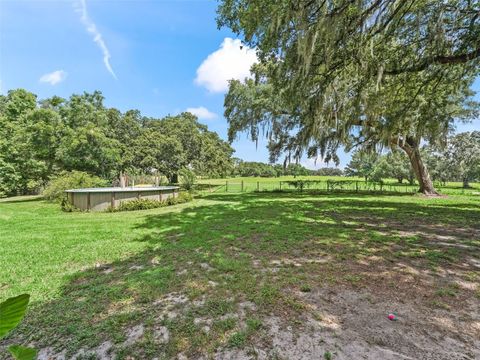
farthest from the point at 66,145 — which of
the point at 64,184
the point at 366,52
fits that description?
the point at 366,52

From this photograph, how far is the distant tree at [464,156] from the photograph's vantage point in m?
26.5

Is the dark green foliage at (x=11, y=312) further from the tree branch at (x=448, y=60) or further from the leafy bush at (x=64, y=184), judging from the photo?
the leafy bush at (x=64, y=184)

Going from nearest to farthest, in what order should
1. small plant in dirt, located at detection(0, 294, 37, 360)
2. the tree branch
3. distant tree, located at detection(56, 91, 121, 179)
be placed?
small plant in dirt, located at detection(0, 294, 37, 360)
the tree branch
distant tree, located at detection(56, 91, 121, 179)

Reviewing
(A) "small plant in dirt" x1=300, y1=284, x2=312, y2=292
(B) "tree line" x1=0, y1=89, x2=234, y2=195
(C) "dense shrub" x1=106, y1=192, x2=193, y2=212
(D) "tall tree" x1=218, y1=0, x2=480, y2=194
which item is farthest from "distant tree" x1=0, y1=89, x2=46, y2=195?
(A) "small plant in dirt" x1=300, y1=284, x2=312, y2=292

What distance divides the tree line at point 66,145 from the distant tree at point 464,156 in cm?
2934

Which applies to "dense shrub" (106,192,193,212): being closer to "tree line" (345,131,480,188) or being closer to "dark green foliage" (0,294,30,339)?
"dark green foliage" (0,294,30,339)

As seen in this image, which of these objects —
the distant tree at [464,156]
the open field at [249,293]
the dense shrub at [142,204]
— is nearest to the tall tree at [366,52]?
the open field at [249,293]

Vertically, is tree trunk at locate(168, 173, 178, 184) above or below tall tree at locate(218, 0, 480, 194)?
below

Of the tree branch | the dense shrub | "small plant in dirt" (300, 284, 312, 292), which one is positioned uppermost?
the tree branch

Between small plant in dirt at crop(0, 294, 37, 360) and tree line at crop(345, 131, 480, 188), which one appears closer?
small plant in dirt at crop(0, 294, 37, 360)

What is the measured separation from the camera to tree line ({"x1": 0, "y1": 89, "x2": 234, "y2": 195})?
15.3 meters

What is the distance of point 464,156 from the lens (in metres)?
27.3

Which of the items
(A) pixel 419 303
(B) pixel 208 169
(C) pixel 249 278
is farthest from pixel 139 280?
(B) pixel 208 169

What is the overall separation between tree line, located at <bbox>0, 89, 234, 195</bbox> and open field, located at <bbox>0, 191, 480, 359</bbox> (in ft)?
35.2
